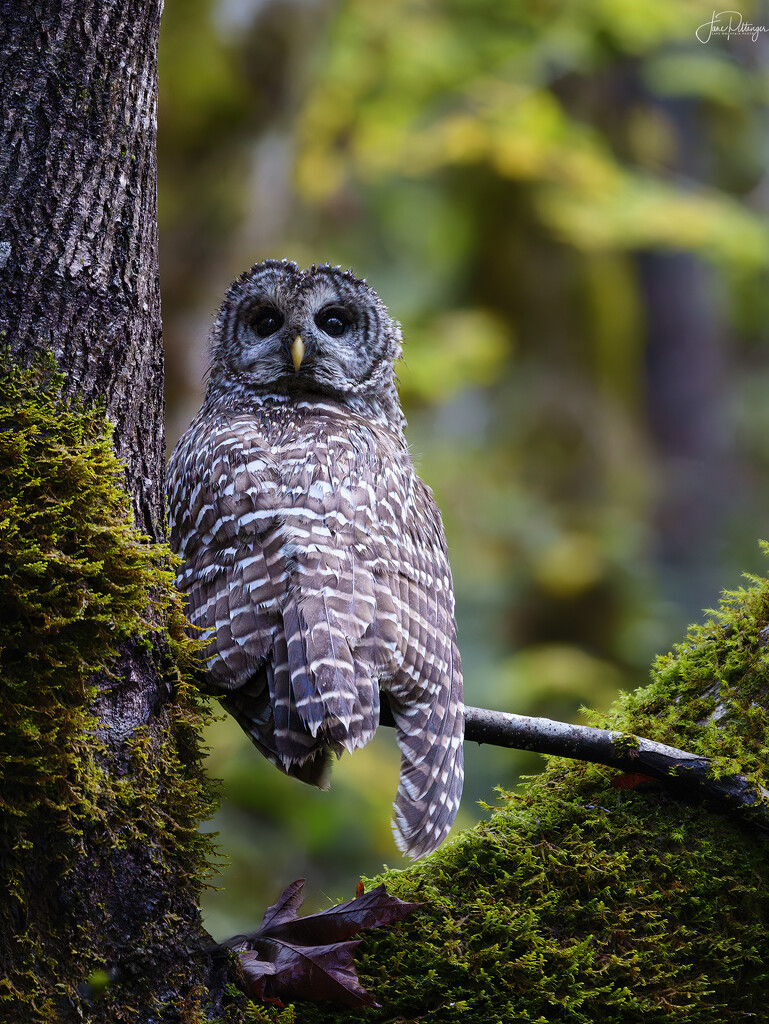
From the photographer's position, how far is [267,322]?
363cm

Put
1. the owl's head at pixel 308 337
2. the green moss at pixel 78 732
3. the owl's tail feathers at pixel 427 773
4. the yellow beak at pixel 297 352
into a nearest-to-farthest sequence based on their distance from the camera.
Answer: the green moss at pixel 78 732, the owl's tail feathers at pixel 427 773, the yellow beak at pixel 297 352, the owl's head at pixel 308 337

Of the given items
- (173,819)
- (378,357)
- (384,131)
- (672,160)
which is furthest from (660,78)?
(173,819)

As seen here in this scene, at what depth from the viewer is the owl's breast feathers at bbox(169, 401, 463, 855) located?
7.77 feet

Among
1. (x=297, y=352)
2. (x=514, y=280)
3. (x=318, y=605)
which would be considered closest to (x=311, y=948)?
(x=318, y=605)

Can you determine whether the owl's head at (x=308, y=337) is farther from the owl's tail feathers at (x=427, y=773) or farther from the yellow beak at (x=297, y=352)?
the owl's tail feathers at (x=427, y=773)

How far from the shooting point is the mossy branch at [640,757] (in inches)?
87.4

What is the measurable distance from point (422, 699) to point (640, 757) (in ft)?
2.06

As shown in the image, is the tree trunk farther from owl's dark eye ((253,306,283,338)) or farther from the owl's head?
owl's dark eye ((253,306,283,338))

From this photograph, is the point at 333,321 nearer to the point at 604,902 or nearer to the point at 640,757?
the point at 640,757

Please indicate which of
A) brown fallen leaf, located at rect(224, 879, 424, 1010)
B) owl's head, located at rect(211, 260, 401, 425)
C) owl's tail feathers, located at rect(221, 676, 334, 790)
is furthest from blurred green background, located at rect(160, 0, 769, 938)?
brown fallen leaf, located at rect(224, 879, 424, 1010)

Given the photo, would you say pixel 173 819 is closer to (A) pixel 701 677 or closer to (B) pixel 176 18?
(A) pixel 701 677

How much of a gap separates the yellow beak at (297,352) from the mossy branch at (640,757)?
5.14 feet

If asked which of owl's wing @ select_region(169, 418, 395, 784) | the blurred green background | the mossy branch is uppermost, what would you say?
the blurred green background

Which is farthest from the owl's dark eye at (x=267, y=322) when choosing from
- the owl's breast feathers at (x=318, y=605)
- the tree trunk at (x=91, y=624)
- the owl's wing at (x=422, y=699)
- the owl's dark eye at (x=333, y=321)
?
the tree trunk at (x=91, y=624)
